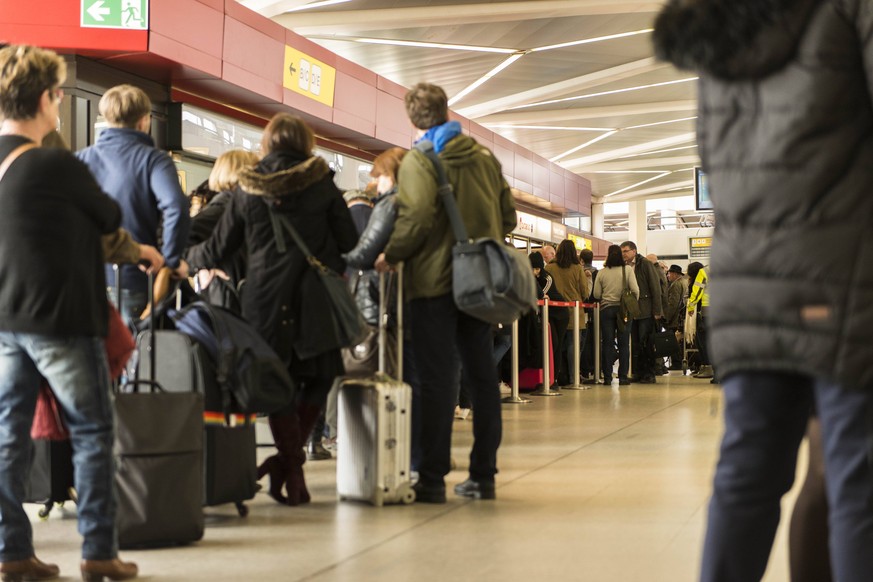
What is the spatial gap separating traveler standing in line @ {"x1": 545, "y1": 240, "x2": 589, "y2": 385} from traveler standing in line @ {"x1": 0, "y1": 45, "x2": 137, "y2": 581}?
993 cm

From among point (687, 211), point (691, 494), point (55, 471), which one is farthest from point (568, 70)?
point (687, 211)

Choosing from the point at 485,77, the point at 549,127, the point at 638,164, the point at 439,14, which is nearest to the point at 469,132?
the point at 485,77

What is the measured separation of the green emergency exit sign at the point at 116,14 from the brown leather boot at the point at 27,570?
6.28 m

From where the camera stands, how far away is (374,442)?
4.81m

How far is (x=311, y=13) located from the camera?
46.5 feet

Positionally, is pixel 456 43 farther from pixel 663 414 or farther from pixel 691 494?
pixel 691 494

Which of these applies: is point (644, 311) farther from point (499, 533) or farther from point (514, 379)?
point (499, 533)

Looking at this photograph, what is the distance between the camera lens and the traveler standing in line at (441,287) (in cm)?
484

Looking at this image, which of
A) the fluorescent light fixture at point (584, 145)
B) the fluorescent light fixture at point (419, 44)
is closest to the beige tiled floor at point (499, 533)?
the fluorescent light fixture at point (419, 44)

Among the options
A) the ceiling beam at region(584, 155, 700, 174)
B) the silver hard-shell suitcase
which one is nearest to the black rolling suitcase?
the silver hard-shell suitcase

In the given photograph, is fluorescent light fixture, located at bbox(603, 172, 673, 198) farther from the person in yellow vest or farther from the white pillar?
the person in yellow vest

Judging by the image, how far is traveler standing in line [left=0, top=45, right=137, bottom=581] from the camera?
126 inches

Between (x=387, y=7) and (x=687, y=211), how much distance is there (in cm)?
3574

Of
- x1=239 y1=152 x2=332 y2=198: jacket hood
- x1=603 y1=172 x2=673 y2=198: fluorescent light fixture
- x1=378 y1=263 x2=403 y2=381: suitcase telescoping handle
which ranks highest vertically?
x1=603 y1=172 x2=673 y2=198: fluorescent light fixture
